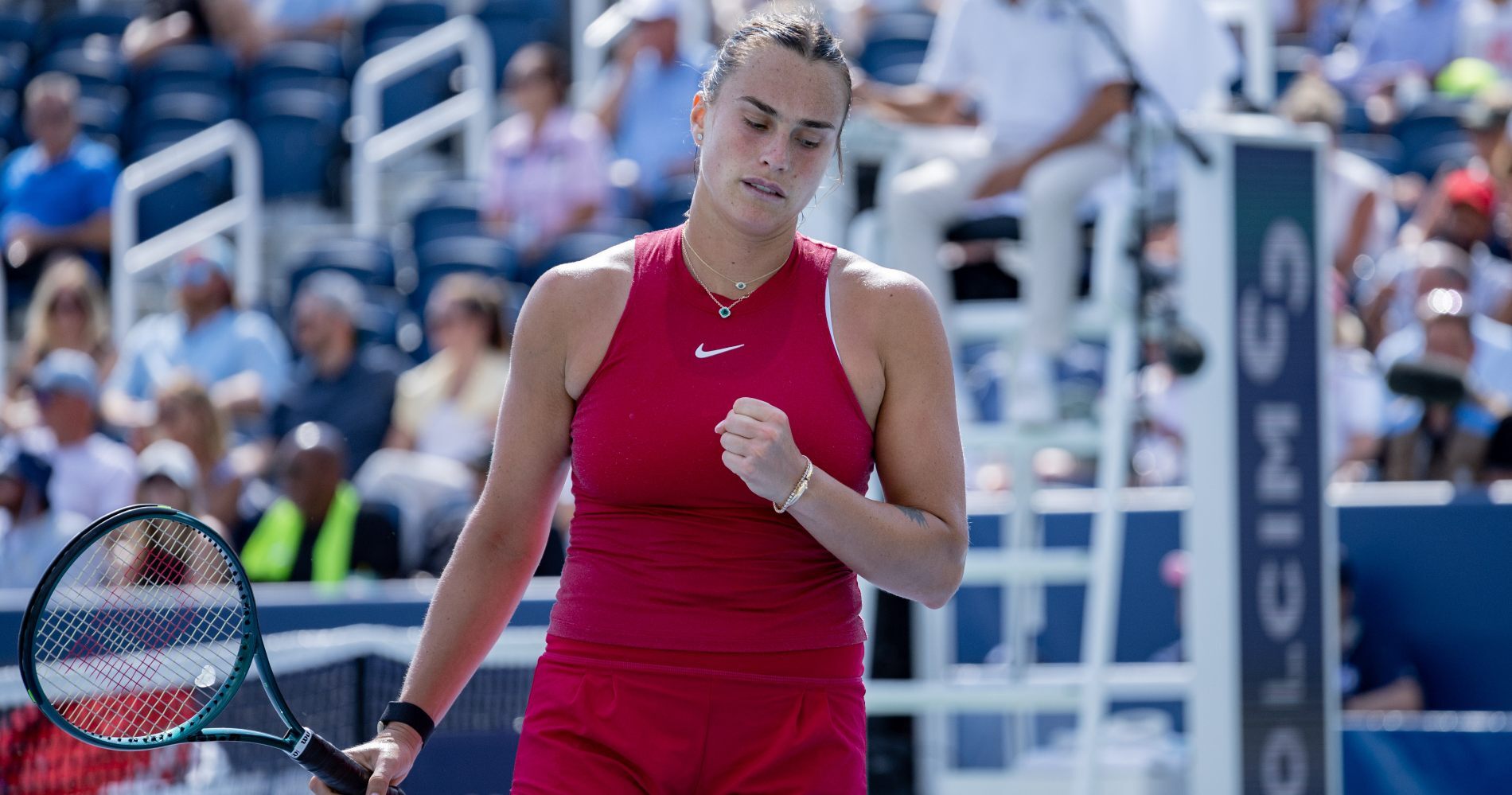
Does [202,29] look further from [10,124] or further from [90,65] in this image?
[10,124]

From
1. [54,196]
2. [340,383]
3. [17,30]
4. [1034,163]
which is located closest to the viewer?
[1034,163]

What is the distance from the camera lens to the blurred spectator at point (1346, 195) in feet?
26.0

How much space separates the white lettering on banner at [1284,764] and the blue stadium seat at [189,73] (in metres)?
7.55

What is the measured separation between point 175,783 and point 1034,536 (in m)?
2.77

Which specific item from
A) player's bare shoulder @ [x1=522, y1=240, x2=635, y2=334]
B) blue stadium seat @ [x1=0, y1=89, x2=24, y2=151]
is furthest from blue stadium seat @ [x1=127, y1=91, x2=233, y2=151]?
player's bare shoulder @ [x1=522, y1=240, x2=635, y2=334]

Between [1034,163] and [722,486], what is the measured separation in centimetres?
342

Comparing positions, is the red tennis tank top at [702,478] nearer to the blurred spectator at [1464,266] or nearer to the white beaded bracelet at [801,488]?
the white beaded bracelet at [801,488]

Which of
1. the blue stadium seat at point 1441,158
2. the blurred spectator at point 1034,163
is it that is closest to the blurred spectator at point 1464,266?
the blue stadium seat at point 1441,158

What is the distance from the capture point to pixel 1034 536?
605cm

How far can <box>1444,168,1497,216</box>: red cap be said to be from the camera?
7.82 m

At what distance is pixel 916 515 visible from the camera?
2.39 meters

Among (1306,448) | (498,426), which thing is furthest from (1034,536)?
(498,426)

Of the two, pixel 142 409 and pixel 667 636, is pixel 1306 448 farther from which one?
pixel 142 409

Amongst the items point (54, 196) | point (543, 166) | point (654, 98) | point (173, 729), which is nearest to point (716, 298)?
point (173, 729)
